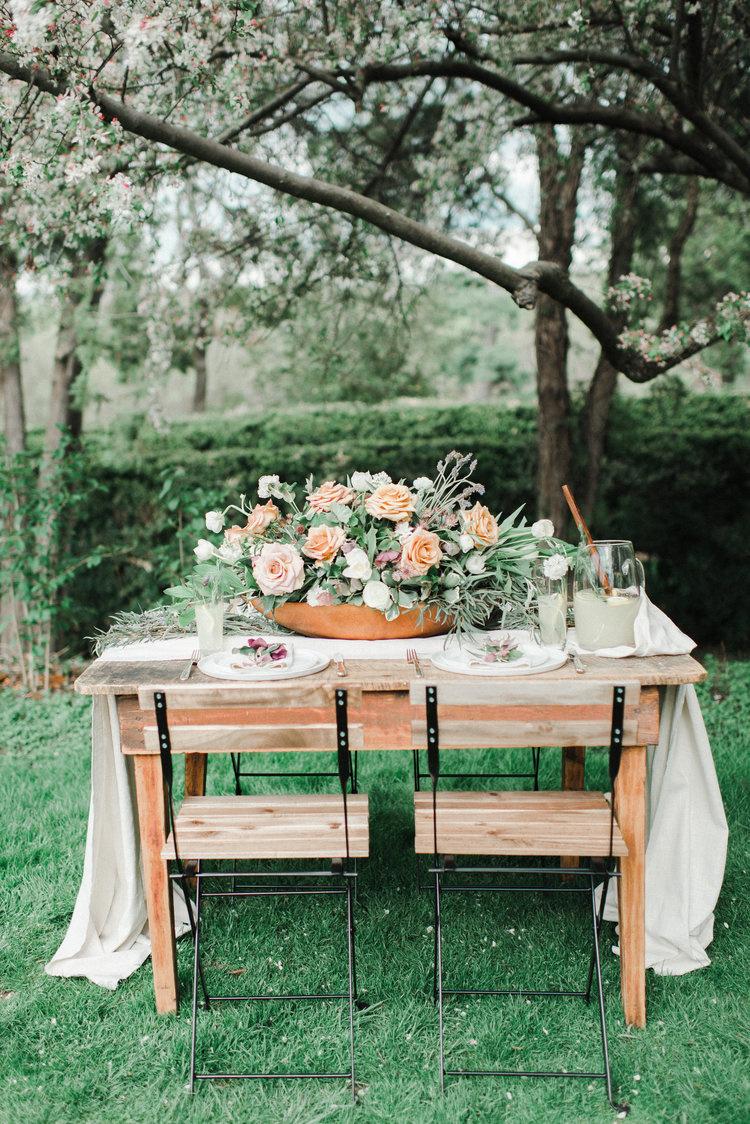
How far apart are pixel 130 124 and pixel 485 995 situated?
3320 mm

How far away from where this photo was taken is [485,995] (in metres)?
2.98

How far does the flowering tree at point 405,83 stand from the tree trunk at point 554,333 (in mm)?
173

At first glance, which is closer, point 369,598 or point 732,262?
point 369,598

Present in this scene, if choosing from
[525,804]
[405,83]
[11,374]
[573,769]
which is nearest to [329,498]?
[525,804]

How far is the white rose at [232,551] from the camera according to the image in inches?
128

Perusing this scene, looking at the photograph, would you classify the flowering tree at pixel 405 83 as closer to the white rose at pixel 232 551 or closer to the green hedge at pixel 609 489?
the white rose at pixel 232 551

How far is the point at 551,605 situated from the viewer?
305 cm

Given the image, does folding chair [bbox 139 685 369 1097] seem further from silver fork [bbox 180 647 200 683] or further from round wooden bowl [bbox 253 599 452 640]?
round wooden bowl [bbox 253 599 452 640]

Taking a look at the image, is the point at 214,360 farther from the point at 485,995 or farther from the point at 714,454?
the point at 485,995

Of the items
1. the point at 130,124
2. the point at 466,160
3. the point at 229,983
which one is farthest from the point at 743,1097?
the point at 466,160

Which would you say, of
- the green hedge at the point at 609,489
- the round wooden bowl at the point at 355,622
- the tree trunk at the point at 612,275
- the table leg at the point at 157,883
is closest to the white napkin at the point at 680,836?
the round wooden bowl at the point at 355,622

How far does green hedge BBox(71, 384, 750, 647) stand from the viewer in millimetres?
6859

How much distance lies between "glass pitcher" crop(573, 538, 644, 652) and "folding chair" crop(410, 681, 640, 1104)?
0.40 metres

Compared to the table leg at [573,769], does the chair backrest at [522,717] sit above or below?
above
